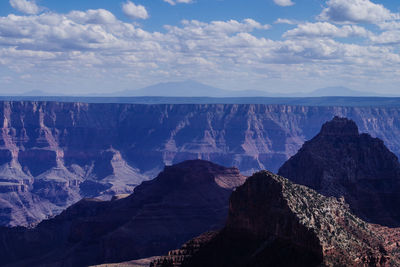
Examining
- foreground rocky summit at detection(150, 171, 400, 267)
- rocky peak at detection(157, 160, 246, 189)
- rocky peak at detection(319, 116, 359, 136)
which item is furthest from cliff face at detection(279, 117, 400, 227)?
foreground rocky summit at detection(150, 171, 400, 267)

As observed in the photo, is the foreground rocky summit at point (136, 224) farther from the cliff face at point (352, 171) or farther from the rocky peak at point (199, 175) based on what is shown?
the cliff face at point (352, 171)

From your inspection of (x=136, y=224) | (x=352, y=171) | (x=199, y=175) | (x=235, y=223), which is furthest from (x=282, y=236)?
(x=199, y=175)

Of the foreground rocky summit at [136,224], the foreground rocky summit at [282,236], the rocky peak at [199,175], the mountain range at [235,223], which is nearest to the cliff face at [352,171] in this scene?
the mountain range at [235,223]

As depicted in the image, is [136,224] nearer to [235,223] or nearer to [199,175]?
[199,175]

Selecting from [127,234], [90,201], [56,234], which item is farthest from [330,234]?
[90,201]

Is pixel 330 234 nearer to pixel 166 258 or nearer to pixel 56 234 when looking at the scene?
pixel 166 258
